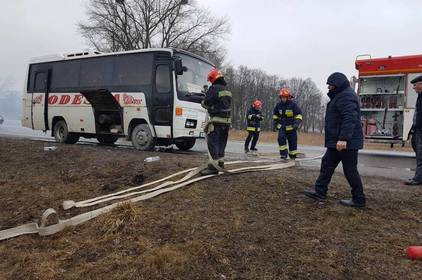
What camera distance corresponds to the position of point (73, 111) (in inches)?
509

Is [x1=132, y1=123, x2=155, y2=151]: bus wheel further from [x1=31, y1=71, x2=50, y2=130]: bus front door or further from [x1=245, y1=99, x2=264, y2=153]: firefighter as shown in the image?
[x1=31, y1=71, x2=50, y2=130]: bus front door

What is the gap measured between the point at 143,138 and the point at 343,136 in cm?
732

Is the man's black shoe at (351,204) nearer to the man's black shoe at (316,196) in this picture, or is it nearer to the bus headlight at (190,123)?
the man's black shoe at (316,196)

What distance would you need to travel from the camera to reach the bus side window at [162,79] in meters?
10.7

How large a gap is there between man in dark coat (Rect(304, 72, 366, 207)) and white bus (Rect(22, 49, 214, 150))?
240 inches

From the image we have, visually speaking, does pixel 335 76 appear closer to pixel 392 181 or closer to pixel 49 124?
pixel 392 181

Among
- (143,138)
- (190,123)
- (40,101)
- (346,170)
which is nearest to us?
(346,170)

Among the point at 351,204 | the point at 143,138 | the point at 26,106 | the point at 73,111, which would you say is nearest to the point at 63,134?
the point at 73,111

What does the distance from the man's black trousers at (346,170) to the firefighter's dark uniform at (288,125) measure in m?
4.39

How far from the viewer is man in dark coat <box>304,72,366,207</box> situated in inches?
185

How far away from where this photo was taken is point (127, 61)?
11.7m

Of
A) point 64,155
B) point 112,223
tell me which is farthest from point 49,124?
point 112,223

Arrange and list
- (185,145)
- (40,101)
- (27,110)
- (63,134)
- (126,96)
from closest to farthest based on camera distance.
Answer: (126,96), (185,145), (63,134), (40,101), (27,110)

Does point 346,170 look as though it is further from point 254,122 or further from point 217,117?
point 254,122
